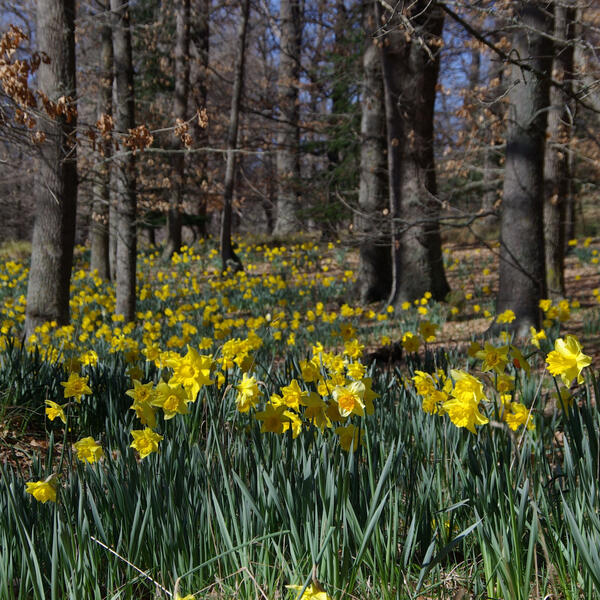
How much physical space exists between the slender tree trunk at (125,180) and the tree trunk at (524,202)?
13.6 ft

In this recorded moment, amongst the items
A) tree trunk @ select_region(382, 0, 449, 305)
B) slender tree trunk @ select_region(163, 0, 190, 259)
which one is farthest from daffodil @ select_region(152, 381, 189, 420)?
slender tree trunk @ select_region(163, 0, 190, 259)

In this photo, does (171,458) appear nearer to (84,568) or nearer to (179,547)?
(179,547)

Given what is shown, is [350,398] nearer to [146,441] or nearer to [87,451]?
[146,441]

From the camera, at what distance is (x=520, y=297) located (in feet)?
20.1

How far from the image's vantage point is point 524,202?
607 centimetres

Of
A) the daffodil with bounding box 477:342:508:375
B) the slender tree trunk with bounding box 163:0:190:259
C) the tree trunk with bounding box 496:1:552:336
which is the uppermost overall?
the slender tree trunk with bounding box 163:0:190:259

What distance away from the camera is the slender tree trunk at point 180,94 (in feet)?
42.3

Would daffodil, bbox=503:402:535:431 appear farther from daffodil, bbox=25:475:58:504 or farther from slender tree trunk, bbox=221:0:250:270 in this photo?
slender tree trunk, bbox=221:0:250:270

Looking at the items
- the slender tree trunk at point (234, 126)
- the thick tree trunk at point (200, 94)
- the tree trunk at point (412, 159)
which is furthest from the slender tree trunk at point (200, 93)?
the tree trunk at point (412, 159)

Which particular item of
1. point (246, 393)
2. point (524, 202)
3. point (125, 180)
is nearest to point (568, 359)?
point (246, 393)

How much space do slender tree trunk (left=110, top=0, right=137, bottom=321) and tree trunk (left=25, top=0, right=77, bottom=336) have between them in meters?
1.31

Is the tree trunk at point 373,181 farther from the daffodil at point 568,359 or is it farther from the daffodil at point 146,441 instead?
the daffodil at point 568,359

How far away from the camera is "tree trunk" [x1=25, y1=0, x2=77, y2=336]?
225 inches

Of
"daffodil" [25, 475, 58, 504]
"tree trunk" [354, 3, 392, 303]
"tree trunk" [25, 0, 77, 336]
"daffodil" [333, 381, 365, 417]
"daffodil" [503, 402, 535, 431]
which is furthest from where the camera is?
"tree trunk" [354, 3, 392, 303]
